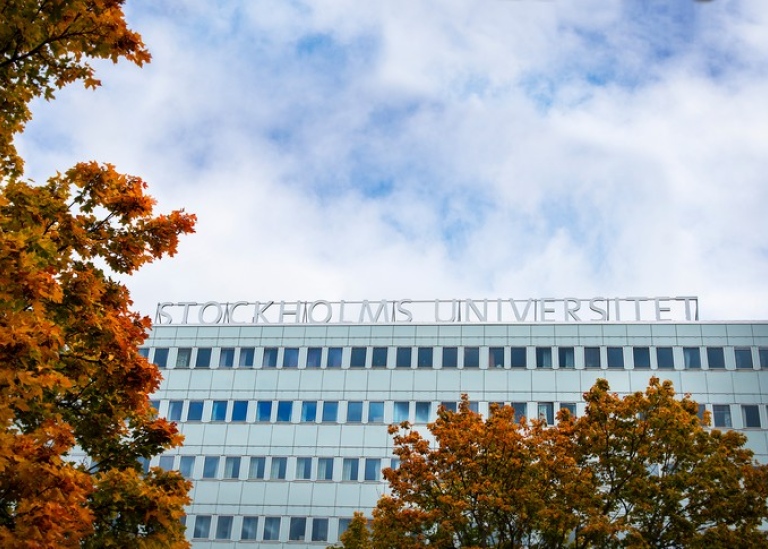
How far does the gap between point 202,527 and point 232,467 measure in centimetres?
374

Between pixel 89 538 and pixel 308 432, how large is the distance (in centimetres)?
4101

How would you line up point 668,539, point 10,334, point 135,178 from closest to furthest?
1. point 10,334
2. point 135,178
3. point 668,539

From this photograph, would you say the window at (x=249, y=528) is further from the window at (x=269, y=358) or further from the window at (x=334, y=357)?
the window at (x=334, y=357)

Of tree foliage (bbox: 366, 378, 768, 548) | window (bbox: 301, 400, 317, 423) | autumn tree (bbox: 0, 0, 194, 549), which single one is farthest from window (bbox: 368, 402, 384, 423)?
autumn tree (bbox: 0, 0, 194, 549)

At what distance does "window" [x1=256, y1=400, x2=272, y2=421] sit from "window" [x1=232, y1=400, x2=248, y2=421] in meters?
Answer: 0.72

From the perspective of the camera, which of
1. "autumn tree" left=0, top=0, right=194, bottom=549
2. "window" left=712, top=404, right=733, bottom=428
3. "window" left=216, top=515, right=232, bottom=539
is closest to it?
"autumn tree" left=0, top=0, right=194, bottom=549

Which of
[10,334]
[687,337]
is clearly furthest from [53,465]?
[687,337]

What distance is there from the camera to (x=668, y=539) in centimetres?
2719

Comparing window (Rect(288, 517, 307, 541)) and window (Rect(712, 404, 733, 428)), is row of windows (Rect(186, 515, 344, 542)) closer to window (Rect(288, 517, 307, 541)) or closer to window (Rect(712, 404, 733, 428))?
window (Rect(288, 517, 307, 541))

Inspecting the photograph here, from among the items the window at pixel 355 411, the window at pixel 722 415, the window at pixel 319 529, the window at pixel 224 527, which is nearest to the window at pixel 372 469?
the window at pixel 355 411

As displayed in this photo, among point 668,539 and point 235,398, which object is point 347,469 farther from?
point 668,539

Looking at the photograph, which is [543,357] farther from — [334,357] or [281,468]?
[281,468]

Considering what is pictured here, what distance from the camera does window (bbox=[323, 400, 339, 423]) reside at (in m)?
54.6

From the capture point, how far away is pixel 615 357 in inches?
2104
